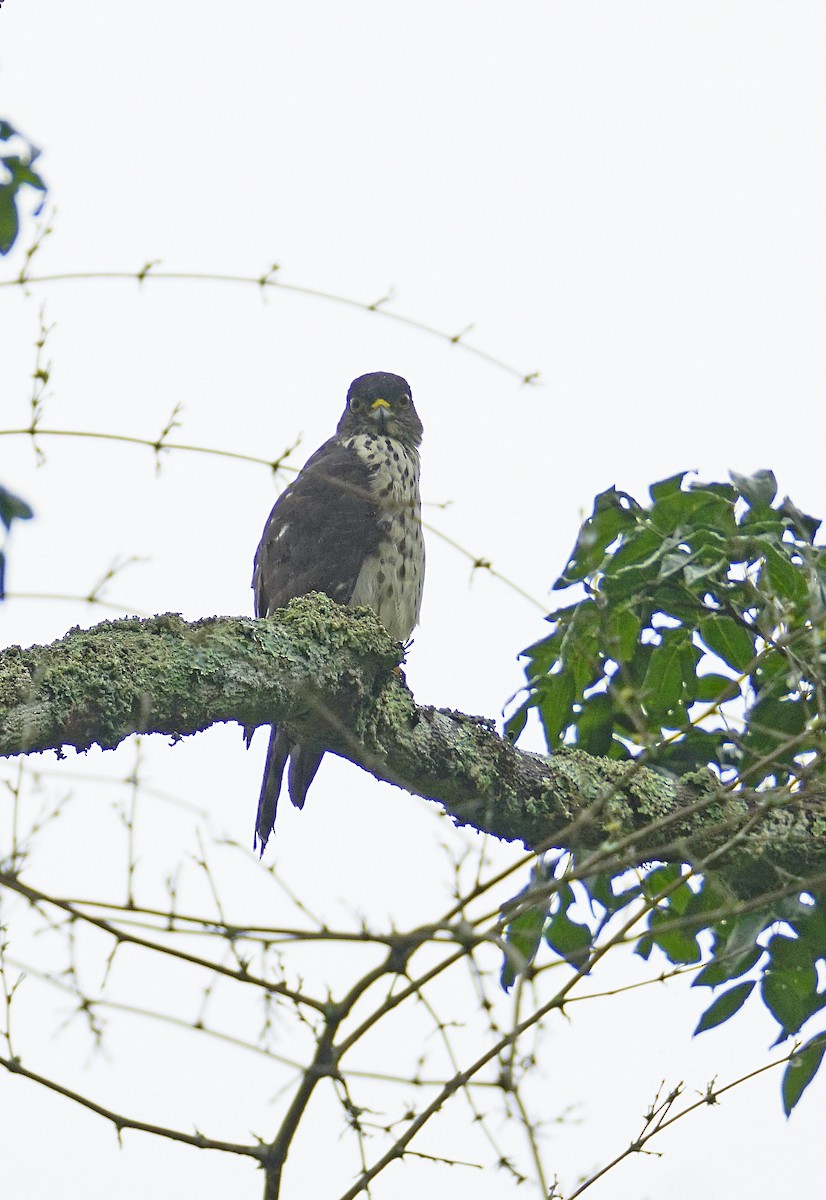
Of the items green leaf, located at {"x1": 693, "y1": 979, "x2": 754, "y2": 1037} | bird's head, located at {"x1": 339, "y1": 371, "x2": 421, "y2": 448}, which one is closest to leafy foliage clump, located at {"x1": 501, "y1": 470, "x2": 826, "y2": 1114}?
green leaf, located at {"x1": 693, "y1": 979, "x2": 754, "y2": 1037}

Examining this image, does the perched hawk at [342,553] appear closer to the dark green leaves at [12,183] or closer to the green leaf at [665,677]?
the green leaf at [665,677]

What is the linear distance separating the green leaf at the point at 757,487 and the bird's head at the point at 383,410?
290cm

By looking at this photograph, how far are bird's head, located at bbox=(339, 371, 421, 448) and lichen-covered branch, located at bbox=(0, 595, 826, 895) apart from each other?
2.52 meters

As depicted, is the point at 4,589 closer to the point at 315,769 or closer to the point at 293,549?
the point at 315,769

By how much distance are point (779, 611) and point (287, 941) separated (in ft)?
3.94

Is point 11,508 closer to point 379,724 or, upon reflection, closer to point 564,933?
point 379,724

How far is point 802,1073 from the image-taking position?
112 inches

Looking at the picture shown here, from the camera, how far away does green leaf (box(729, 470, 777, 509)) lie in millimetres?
3037

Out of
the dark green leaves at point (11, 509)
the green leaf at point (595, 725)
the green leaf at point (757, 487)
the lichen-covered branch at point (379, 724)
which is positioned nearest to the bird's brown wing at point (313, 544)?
the lichen-covered branch at point (379, 724)

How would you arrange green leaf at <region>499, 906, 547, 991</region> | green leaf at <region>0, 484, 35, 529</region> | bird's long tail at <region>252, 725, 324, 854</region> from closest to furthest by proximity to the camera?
green leaf at <region>0, 484, 35, 529</region> < green leaf at <region>499, 906, 547, 991</region> < bird's long tail at <region>252, 725, 324, 854</region>

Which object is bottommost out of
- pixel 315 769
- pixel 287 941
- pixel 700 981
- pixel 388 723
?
pixel 287 941

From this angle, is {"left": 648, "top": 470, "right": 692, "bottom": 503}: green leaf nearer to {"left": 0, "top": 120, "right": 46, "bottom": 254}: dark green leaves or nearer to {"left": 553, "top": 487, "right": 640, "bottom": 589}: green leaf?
{"left": 553, "top": 487, "right": 640, "bottom": 589}: green leaf

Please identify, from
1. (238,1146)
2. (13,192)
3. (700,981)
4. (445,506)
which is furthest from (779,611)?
(13,192)

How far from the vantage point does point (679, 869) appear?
10.7ft
